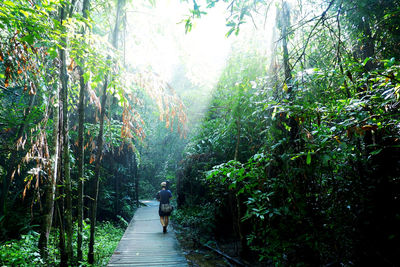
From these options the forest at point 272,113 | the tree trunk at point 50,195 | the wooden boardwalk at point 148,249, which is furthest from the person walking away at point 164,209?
the tree trunk at point 50,195

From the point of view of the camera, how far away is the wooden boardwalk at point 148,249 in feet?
15.4

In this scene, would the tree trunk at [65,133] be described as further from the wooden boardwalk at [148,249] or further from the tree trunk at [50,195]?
the wooden boardwalk at [148,249]

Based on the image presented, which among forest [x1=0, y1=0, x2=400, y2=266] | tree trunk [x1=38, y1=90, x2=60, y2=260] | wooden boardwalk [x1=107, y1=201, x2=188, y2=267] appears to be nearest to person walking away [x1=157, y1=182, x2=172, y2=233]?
wooden boardwalk [x1=107, y1=201, x2=188, y2=267]

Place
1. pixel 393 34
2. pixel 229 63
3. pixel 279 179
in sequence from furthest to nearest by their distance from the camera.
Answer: pixel 229 63 → pixel 393 34 → pixel 279 179

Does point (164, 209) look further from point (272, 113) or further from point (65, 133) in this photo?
point (272, 113)

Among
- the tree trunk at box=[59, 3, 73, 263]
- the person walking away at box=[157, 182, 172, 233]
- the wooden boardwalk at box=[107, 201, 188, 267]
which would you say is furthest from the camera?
the person walking away at box=[157, 182, 172, 233]

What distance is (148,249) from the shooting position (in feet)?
18.2

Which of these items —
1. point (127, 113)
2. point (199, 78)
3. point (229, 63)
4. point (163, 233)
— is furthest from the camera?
point (163, 233)

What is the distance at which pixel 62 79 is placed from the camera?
11.4 ft

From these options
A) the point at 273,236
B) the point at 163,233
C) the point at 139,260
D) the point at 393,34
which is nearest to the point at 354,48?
the point at 393,34

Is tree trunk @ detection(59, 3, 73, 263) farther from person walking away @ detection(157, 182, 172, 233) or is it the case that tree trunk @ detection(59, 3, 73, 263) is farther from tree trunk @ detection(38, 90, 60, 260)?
person walking away @ detection(157, 182, 172, 233)

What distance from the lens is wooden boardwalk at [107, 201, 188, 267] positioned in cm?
469

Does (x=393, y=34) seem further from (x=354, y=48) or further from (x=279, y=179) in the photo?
(x=279, y=179)

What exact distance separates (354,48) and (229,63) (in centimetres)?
280
